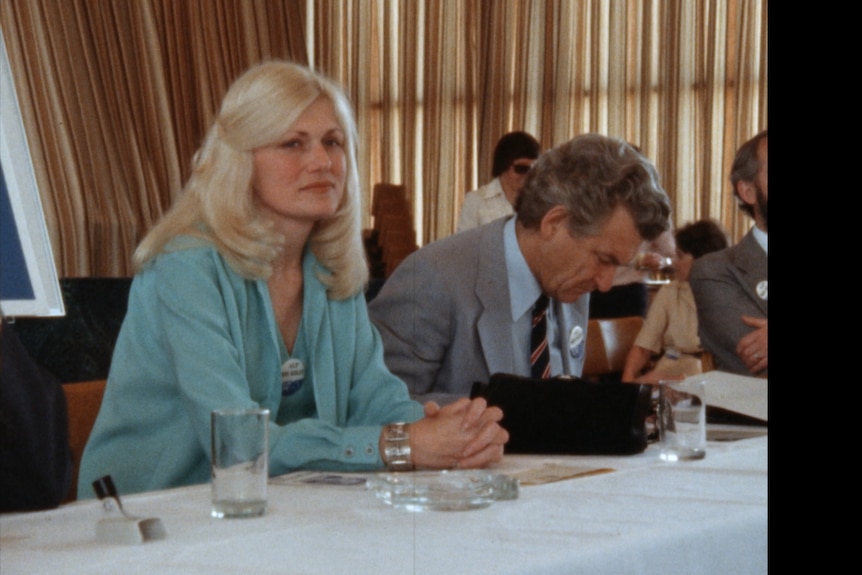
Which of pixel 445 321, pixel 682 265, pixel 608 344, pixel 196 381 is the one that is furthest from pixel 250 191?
pixel 682 265

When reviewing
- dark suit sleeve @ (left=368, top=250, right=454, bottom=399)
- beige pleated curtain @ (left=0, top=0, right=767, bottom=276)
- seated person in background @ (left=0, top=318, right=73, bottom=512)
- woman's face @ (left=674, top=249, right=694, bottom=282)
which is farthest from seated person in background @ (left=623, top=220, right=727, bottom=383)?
seated person in background @ (left=0, top=318, right=73, bottom=512)

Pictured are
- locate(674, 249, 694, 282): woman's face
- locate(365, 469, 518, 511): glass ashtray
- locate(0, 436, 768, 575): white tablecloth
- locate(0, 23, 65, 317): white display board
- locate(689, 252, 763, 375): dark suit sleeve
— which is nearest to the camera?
locate(0, 436, 768, 575): white tablecloth

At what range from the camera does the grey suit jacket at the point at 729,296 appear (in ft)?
8.80

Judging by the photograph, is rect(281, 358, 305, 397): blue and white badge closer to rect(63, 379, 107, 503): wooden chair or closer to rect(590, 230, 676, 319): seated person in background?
rect(63, 379, 107, 503): wooden chair

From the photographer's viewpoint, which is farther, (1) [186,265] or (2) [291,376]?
(2) [291,376]

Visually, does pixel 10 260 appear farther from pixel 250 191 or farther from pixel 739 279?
pixel 739 279

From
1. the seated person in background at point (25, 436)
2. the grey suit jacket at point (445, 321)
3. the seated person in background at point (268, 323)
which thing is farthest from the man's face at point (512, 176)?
the seated person in background at point (25, 436)

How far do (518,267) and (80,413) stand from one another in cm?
90

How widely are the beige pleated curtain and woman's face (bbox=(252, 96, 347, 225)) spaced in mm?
1415

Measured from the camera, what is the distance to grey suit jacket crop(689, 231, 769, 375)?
268 centimetres

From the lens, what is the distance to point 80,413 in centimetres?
176

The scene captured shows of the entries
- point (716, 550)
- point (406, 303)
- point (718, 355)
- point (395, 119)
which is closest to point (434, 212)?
point (395, 119)

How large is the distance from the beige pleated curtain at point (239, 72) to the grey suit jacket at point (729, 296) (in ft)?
3.86

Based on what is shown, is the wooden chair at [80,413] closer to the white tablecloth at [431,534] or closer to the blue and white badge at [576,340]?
the white tablecloth at [431,534]
